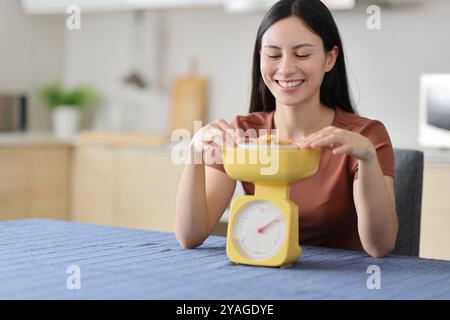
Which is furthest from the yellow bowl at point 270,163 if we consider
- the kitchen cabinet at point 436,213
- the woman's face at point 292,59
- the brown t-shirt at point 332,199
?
the kitchen cabinet at point 436,213

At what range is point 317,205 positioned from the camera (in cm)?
179

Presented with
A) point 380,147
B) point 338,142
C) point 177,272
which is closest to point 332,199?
point 380,147

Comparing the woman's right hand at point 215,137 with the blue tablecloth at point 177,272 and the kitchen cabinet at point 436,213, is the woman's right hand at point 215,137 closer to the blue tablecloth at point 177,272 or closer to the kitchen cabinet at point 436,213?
the blue tablecloth at point 177,272

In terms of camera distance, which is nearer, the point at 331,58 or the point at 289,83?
the point at 289,83

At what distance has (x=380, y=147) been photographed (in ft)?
5.72

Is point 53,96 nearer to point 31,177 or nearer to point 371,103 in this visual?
point 31,177

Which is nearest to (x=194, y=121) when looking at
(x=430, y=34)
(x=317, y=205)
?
(x=430, y=34)

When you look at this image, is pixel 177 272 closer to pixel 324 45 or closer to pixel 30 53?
pixel 324 45

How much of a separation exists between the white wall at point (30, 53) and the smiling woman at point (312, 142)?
2.82 m

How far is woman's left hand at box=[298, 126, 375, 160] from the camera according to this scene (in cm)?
140

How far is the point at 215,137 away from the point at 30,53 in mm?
3328

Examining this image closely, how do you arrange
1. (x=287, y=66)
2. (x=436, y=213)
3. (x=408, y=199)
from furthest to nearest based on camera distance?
(x=436, y=213)
(x=408, y=199)
(x=287, y=66)

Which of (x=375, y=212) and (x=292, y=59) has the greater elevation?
(x=292, y=59)

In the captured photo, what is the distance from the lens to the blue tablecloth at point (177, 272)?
3.95 feet
